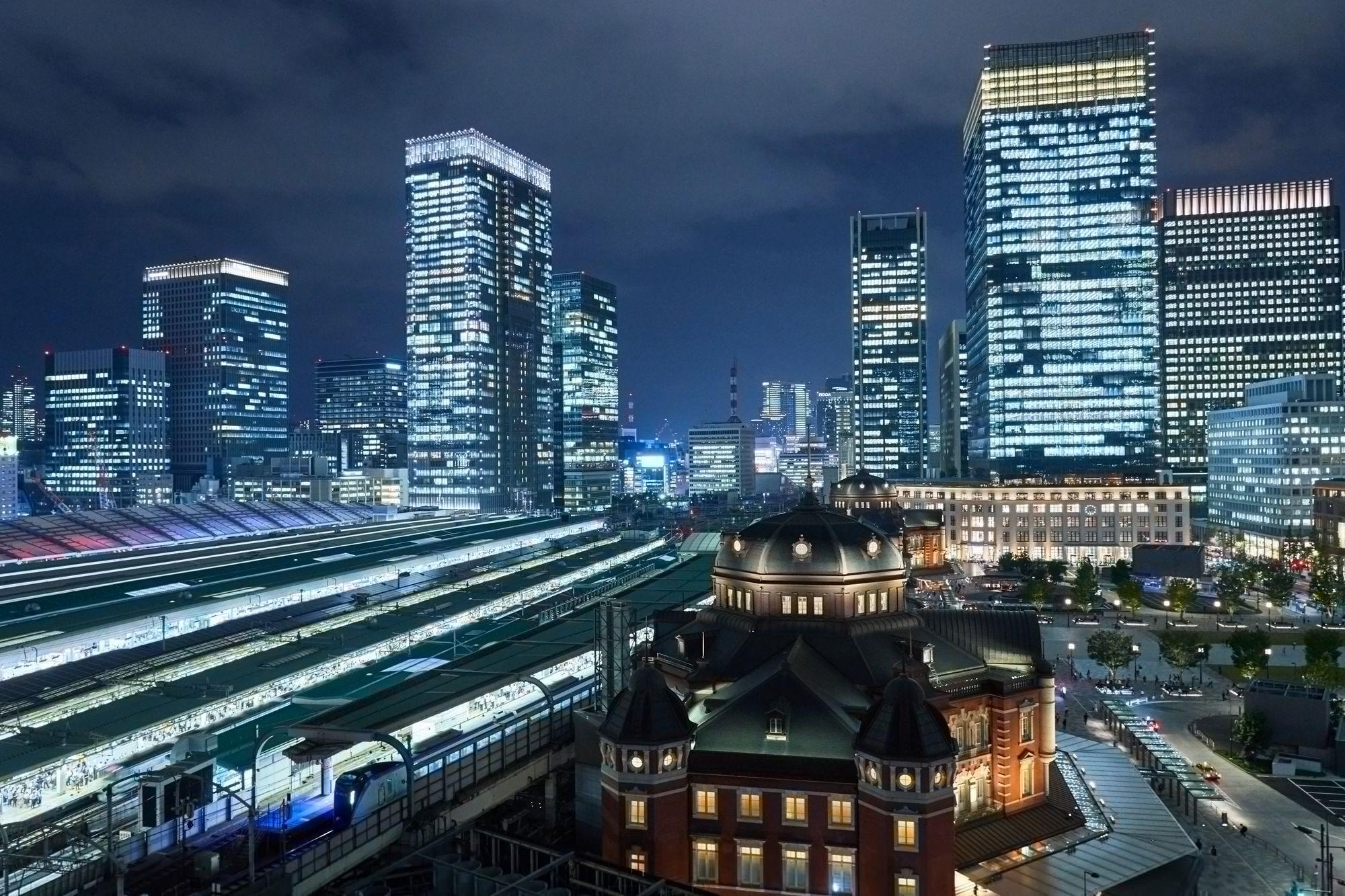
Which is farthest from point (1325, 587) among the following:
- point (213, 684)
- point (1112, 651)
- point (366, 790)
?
point (213, 684)

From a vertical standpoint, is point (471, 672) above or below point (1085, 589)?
above

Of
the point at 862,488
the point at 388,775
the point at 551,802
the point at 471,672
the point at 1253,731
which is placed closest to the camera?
the point at 388,775

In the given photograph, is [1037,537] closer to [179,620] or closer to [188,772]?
[179,620]

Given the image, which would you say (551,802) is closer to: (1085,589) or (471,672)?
(471,672)

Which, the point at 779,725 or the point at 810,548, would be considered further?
the point at 810,548

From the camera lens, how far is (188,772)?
120 ft

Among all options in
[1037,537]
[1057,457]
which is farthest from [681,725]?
[1057,457]

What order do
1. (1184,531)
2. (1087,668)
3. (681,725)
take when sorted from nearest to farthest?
1. (681,725)
2. (1087,668)
3. (1184,531)

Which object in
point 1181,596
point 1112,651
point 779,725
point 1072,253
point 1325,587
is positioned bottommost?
point 1112,651

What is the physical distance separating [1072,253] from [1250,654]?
121180mm

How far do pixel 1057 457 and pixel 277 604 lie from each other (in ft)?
500

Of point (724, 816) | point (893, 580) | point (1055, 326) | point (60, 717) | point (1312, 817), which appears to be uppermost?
point (1055, 326)

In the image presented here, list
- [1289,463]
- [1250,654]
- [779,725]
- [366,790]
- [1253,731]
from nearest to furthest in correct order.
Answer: [366,790], [779,725], [1253,731], [1250,654], [1289,463]

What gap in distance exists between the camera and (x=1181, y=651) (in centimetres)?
9112
